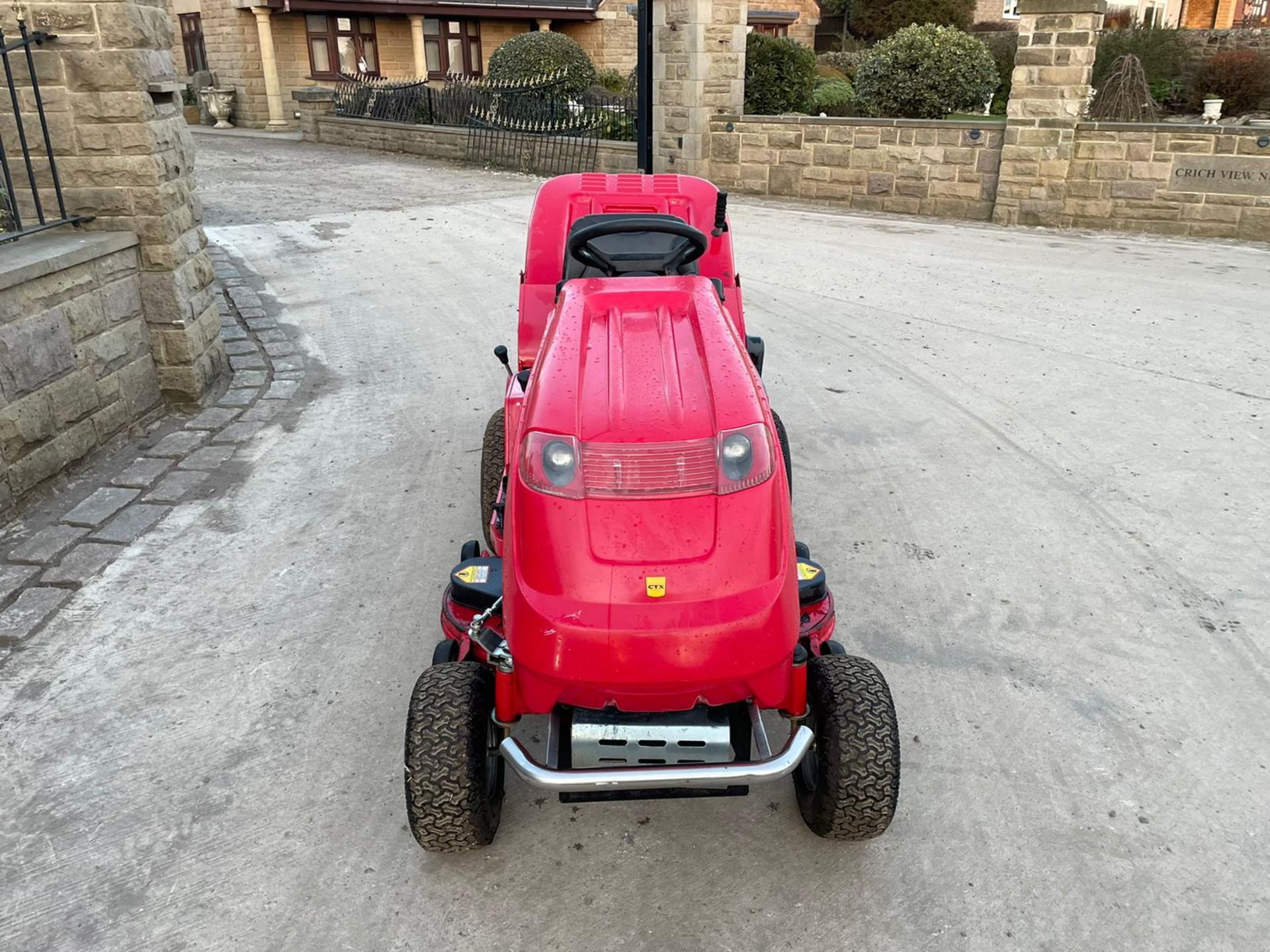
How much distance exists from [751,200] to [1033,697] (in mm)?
10455

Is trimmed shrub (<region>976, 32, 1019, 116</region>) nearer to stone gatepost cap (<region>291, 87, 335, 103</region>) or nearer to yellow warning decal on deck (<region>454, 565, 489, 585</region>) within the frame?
→ stone gatepost cap (<region>291, 87, 335, 103</region>)

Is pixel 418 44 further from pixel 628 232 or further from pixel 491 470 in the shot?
pixel 628 232

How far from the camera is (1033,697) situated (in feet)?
9.92

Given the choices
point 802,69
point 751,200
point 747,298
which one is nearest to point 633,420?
point 747,298

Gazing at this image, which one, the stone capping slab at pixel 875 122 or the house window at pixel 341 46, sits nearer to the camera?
the stone capping slab at pixel 875 122

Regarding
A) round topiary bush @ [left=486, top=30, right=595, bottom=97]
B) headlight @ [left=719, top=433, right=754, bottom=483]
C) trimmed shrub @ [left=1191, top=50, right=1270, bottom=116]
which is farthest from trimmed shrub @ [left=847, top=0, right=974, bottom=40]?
headlight @ [left=719, top=433, right=754, bottom=483]

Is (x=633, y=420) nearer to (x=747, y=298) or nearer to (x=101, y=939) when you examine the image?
(x=101, y=939)

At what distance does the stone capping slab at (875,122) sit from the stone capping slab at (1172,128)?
0.93 meters

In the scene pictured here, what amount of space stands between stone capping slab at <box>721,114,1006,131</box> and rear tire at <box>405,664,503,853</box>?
10.4 metres

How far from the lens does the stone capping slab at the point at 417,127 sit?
A: 45.3ft

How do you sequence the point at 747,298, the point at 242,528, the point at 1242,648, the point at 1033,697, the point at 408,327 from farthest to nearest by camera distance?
the point at 747,298 → the point at 408,327 → the point at 242,528 → the point at 1242,648 → the point at 1033,697

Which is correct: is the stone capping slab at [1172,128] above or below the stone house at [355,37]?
below

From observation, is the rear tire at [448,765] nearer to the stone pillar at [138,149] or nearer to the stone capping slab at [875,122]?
the stone pillar at [138,149]

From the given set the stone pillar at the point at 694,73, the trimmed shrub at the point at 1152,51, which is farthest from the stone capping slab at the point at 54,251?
the trimmed shrub at the point at 1152,51
